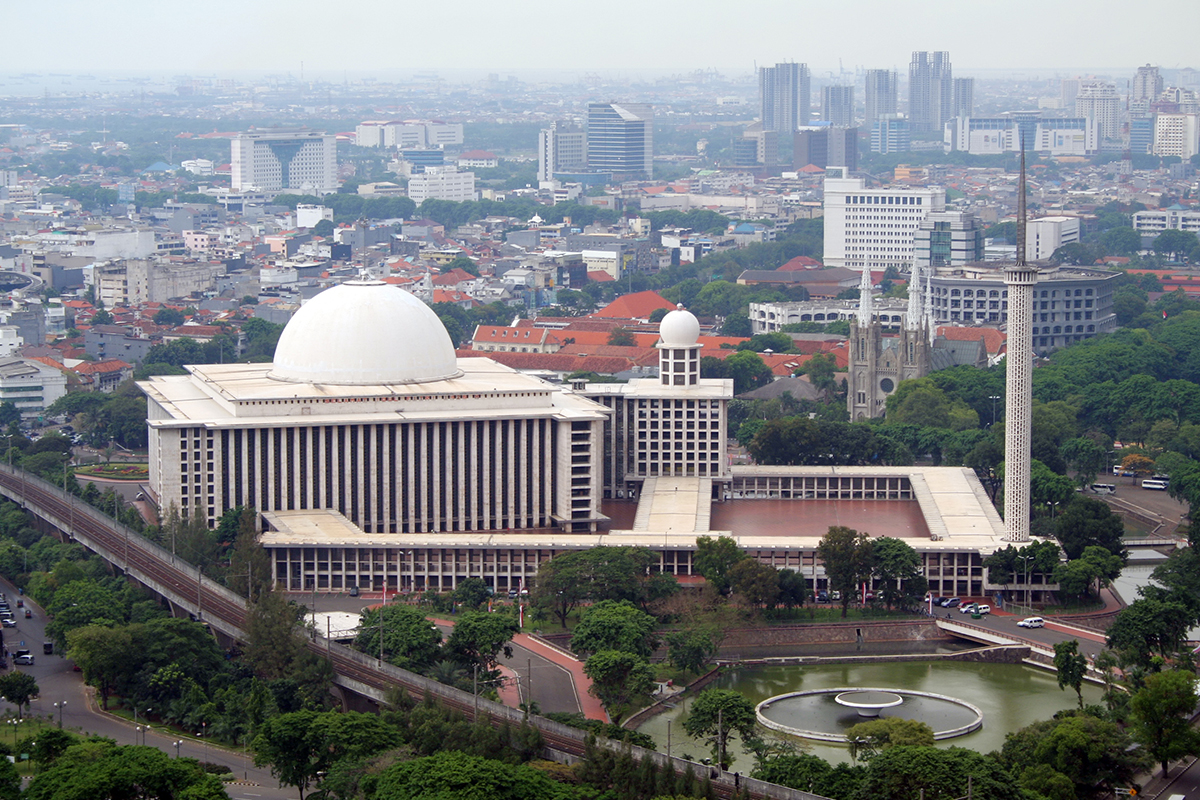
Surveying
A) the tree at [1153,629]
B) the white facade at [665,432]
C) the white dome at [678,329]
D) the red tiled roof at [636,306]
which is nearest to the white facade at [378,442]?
the white facade at [665,432]

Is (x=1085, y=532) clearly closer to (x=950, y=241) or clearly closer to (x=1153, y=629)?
(x=1153, y=629)

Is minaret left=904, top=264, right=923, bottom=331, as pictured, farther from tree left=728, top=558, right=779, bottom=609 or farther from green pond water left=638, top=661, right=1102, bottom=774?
green pond water left=638, top=661, right=1102, bottom=774

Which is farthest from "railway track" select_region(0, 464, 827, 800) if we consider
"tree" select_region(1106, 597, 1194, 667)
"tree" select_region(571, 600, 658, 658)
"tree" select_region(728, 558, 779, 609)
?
"tree" select_region(1106, 597, 1194, 667)

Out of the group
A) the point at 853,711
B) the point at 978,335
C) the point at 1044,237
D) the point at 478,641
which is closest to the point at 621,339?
the point at 978,335

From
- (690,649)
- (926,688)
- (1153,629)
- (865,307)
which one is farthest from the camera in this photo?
(865,307)

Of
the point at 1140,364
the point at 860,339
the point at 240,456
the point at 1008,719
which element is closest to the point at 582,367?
the point at 860,339

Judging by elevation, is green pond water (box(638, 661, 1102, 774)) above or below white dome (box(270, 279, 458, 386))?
below
